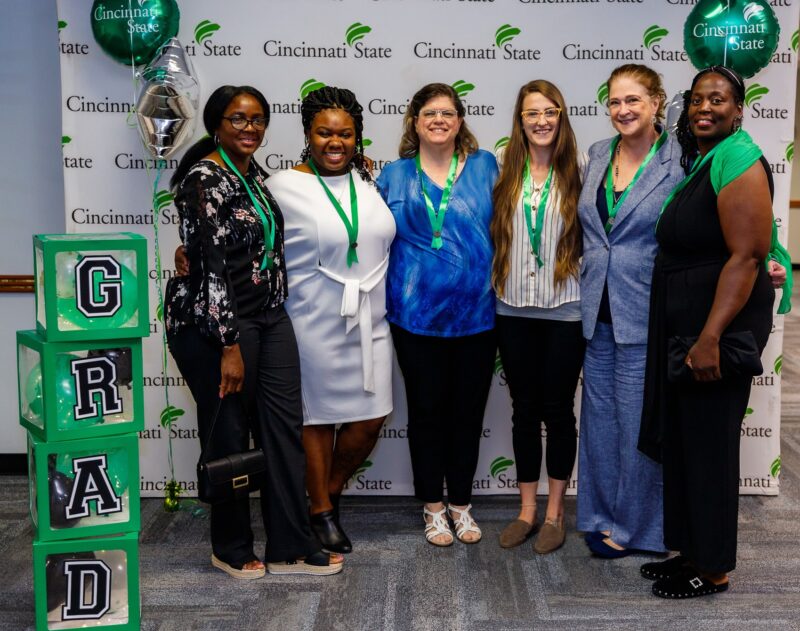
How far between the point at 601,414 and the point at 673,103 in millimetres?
1215

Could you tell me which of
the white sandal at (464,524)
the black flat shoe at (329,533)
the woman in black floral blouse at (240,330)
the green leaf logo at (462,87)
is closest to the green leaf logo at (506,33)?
the green leaf logo at (462,87)

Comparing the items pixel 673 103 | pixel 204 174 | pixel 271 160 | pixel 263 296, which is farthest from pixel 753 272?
pixel 271 160

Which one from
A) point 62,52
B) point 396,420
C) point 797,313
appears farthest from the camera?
point 797,313

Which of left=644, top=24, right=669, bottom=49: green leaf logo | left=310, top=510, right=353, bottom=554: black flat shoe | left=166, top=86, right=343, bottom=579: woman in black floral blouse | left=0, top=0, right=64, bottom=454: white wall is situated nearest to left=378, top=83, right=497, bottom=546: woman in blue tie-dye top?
left=310, top=510, right=353, bottom=554: black flat shoe

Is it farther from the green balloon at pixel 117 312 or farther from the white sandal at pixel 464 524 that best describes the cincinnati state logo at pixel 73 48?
the white sandal at pixel 464 524

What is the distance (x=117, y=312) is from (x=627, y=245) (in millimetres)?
1608

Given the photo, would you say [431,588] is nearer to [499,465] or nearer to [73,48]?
[499,465]

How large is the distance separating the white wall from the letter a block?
4.85ft

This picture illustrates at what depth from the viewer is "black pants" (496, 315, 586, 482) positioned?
3.13 m

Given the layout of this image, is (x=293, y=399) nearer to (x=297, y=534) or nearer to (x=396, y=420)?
(x=297, y=534)

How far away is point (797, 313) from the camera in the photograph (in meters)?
8.66

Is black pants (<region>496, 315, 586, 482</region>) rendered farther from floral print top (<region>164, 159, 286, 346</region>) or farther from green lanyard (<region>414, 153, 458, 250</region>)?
floral print top (<region>164, 159, 286, 346</region>)

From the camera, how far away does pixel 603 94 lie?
11.9 ft

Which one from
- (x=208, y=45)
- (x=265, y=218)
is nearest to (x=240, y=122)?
(x=265, y=218)
